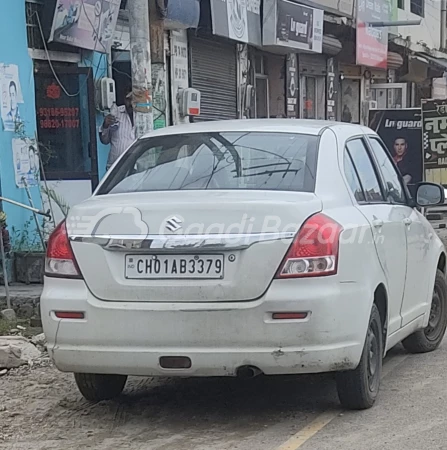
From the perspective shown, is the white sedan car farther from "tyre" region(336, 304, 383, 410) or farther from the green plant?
the green plant

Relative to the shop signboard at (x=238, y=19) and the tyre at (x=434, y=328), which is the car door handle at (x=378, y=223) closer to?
the tyre at (x=434, y=328)

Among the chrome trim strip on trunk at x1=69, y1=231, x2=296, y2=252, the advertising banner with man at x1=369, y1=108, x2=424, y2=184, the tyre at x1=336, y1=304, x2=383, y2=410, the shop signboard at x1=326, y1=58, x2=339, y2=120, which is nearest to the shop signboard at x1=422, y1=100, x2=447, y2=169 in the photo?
the advertising banner with man at x1=369, y1=108, x2=424, y2=184

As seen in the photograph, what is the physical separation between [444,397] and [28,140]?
587 centimetres

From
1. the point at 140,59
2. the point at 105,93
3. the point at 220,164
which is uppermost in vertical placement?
the point at 140,59

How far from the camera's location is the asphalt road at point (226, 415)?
15.4 feet

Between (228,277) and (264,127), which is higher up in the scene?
(264,127)

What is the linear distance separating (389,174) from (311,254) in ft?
6.31

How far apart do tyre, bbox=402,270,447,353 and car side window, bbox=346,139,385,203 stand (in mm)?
1271

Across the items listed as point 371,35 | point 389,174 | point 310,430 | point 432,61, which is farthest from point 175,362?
point 432,61

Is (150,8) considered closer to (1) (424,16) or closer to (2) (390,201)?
(2) (390,201)

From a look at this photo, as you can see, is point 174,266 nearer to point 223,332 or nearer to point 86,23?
point 223,332

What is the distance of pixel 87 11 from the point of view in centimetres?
1049

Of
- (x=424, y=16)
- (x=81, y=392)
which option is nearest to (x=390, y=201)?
(x=81, y=392)

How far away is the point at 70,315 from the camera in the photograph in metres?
4.69
